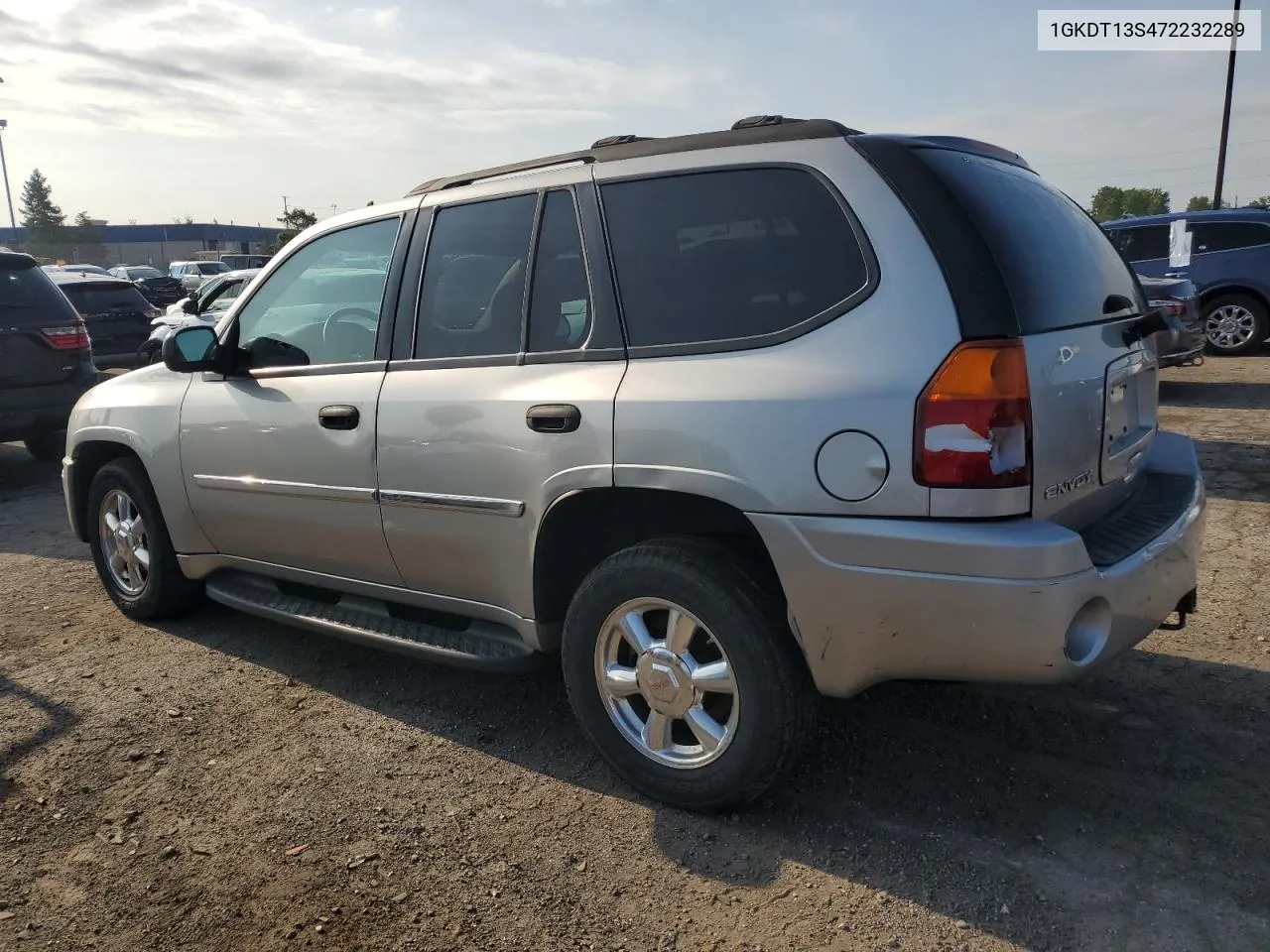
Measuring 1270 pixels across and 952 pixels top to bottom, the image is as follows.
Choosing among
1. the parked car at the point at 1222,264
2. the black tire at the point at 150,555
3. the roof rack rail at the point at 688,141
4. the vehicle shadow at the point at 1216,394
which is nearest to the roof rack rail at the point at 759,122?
the roof rack rail at the point at 688,141

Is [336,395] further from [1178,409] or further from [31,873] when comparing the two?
[1178,409]

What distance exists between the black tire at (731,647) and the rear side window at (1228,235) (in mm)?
12115

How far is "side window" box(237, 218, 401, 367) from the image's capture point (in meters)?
3.67

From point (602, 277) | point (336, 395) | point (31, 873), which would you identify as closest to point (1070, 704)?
point (602, 277)

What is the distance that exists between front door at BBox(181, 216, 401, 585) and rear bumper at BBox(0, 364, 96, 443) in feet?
15.5

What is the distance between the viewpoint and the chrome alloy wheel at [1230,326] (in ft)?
41.0

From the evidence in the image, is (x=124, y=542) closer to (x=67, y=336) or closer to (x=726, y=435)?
(x=726, y=435)

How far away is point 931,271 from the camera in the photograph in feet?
7.99

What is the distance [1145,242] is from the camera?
1280 centimetres

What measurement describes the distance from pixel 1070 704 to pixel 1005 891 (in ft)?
3.96

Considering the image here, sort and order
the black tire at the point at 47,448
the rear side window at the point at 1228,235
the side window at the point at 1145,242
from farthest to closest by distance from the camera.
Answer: the side window at the point at 1145,242
the rear side window at the point at 1228,235
the black tire at the point at 47,448

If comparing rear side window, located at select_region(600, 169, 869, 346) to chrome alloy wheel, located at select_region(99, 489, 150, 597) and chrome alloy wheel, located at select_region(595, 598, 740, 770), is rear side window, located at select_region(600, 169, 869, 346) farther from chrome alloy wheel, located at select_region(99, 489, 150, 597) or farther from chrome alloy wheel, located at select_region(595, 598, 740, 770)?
chrome alloy wheel, located at select_region(99, 489, 150, 597)

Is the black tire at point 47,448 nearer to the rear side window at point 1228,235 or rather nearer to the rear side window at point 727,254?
the rear side window at point 727,254

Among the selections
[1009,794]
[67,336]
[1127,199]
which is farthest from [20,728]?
[1127,199]
